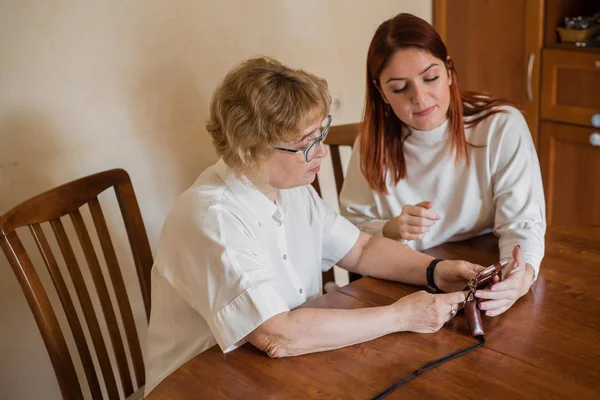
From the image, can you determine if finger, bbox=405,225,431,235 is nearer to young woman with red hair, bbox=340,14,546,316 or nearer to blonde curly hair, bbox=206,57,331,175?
young woman with red hair, bbox=340,14,546,316

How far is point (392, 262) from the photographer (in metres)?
1.65

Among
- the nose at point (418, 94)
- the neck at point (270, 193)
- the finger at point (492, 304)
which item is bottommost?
the finger at point (492, 304)

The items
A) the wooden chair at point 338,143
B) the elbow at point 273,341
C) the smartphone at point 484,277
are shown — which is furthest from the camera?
the wooden chair at point 338,143

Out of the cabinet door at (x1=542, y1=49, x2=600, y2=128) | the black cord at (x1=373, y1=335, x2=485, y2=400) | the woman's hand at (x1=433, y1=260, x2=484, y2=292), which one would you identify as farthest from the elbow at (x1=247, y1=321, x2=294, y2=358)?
the cabinet door at (x1=542, y1=49, x2=600, y2=128)

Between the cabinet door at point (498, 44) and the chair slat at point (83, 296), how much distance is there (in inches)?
76.1

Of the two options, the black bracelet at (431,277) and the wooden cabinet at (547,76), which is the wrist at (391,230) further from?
the wooden cabinet at (547,76)

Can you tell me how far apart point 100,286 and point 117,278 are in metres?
0.07

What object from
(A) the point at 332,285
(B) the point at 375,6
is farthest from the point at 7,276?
(B) the point at 375,6

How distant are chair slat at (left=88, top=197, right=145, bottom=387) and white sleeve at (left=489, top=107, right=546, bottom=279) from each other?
981mm

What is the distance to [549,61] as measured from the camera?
8.86 ft

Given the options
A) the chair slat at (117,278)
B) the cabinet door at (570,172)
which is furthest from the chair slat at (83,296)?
the cabinet door at (570,172)

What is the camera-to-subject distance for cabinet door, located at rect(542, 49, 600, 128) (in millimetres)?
2582

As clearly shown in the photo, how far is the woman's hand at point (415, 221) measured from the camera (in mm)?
1711

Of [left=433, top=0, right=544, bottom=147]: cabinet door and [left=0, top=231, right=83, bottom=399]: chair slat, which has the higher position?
[left=433, top=0, right=544, bottom=147]: cabinet door
